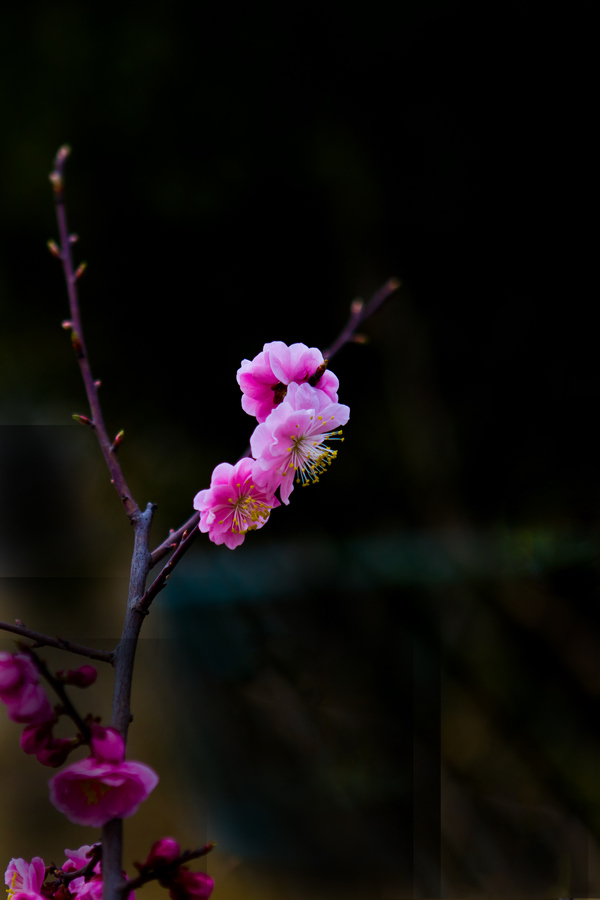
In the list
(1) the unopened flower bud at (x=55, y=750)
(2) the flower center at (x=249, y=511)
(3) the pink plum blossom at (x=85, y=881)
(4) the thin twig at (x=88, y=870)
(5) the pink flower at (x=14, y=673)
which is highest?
(2) the flower center at (x=249, y=511)

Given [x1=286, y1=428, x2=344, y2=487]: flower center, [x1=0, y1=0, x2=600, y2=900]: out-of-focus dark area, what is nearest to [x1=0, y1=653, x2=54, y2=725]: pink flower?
[x1=286, y1=428, x2=344, y2=487]: flower center

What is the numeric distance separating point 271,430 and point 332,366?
0.82 meters

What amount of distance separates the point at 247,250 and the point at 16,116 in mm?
454

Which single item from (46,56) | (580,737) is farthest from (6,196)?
(580,737)

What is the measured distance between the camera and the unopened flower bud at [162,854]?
0.53 feet

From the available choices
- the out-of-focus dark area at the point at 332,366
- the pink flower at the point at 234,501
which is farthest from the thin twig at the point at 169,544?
the out-of-focus dark area at the point at 332,366

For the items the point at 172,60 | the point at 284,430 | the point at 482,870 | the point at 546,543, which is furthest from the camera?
the point at 172,60

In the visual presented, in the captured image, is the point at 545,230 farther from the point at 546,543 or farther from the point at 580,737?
the point at 580,737

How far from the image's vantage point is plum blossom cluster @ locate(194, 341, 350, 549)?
0.73 ft

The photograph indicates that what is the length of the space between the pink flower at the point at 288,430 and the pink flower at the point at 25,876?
0.14 m

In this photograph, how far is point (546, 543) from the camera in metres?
1.00

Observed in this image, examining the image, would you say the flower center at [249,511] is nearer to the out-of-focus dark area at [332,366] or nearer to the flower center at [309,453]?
the flower center at [309,453]

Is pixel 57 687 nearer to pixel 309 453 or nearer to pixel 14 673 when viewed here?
pixel 14 673

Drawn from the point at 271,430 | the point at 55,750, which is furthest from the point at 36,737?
the point at 271,430
